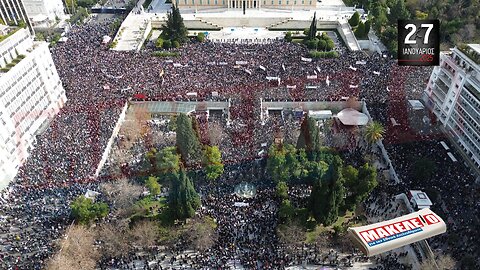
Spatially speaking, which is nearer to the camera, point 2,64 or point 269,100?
point 2,64

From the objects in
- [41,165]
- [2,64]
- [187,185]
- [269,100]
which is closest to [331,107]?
[269,100]

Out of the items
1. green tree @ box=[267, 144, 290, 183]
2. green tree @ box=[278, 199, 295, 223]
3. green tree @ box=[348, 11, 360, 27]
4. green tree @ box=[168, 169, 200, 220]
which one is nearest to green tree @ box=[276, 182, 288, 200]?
green tree @ box=[267, 144, 290, 183]

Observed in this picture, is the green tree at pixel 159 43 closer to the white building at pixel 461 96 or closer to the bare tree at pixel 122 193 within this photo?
the bare tree at pixel 122 193

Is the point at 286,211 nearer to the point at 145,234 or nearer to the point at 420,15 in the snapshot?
the point at 145,234

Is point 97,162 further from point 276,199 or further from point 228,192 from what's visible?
point 276,199

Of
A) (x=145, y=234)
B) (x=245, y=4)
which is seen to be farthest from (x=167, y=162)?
(x=245, y=4)
